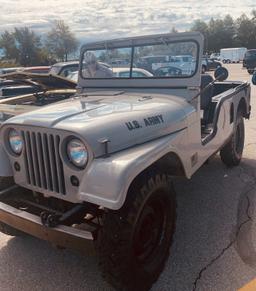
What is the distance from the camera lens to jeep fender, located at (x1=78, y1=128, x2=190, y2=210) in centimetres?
221

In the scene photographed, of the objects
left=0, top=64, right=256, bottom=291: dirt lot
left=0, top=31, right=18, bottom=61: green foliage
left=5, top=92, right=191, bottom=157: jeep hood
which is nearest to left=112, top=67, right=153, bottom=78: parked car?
left=5, top=92, right=191, bottom=157: jeep hood

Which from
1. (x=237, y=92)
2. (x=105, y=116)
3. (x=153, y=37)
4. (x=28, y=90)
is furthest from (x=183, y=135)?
(x=28, y=90)

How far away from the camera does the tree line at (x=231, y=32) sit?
68125mm

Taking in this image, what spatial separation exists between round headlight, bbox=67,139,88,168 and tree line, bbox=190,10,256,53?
67.2 m

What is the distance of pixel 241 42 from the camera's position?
68625mm

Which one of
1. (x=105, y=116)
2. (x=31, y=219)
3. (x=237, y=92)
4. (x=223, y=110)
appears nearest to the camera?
(x=31, y=219)

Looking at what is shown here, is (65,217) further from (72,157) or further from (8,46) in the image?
(8,46)

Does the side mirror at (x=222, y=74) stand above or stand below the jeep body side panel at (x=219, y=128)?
above

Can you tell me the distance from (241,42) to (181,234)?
235ft

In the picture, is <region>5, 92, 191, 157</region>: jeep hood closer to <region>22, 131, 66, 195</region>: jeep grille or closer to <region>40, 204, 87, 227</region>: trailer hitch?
<region>22, 131, 66, 195</region>: jeep grille

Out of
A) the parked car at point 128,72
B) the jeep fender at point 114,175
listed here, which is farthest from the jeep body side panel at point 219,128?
the jeep fender at point 114,175

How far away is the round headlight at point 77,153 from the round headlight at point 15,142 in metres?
0.53

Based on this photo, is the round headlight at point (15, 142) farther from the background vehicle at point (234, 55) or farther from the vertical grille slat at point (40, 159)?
the background vehicle at point (234, 55)

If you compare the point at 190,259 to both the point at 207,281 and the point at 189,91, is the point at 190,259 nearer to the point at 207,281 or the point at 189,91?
the point at 207,281
